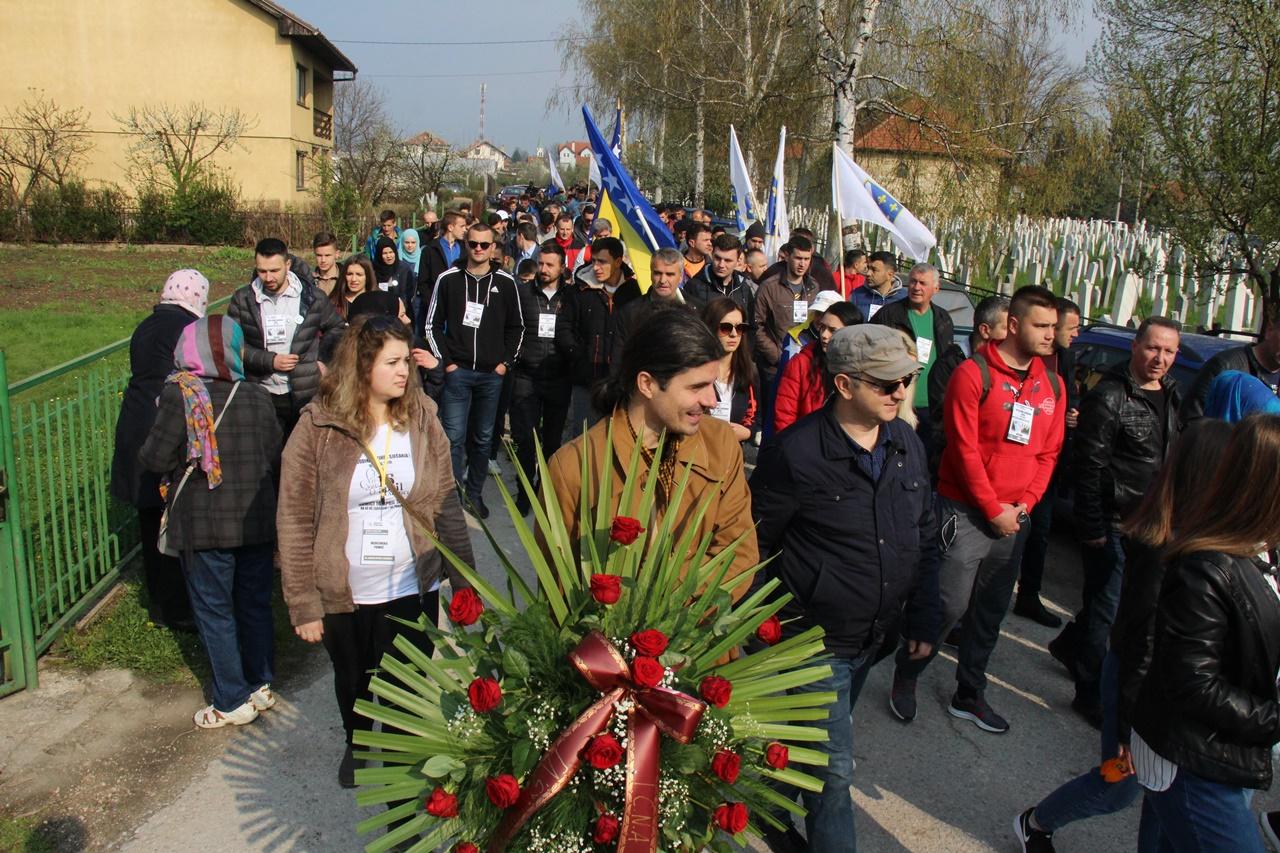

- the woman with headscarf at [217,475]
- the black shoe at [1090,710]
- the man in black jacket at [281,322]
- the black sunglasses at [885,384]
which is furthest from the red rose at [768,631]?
the man in black jacket at [281,322]

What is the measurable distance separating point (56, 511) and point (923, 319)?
5333mm

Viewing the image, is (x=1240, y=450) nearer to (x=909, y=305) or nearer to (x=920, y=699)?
(x=920, y=699)

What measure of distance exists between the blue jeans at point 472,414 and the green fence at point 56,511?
2.19 meters

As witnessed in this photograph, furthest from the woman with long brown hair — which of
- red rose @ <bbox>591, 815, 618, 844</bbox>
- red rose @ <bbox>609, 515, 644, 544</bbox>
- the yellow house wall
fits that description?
the yellow house wall

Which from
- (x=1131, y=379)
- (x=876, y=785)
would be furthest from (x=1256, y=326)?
(x=876, y=785)

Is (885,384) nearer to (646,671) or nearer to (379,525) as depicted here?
(646,671)

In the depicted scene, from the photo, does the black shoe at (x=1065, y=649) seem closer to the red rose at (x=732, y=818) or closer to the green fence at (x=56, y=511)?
the red rose at (x=732, y=818)

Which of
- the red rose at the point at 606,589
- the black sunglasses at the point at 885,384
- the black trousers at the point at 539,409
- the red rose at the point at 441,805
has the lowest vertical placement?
the black trousers at the point at 539,409

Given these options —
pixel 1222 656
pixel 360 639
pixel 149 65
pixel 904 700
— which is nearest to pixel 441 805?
pixel 360 639

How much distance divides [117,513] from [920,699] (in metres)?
4.58

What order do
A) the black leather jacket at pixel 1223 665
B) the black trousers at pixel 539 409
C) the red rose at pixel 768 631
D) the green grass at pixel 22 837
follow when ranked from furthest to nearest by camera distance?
the black trousers at pixel 539 409
the green grass at pixel 22 837
the black leather jacket at pixel 1223 665
the red rose at pixel 768 631

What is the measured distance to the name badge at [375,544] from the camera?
12.1 ft

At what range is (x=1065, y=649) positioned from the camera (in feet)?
17.8

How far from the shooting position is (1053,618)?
20.0 ft
